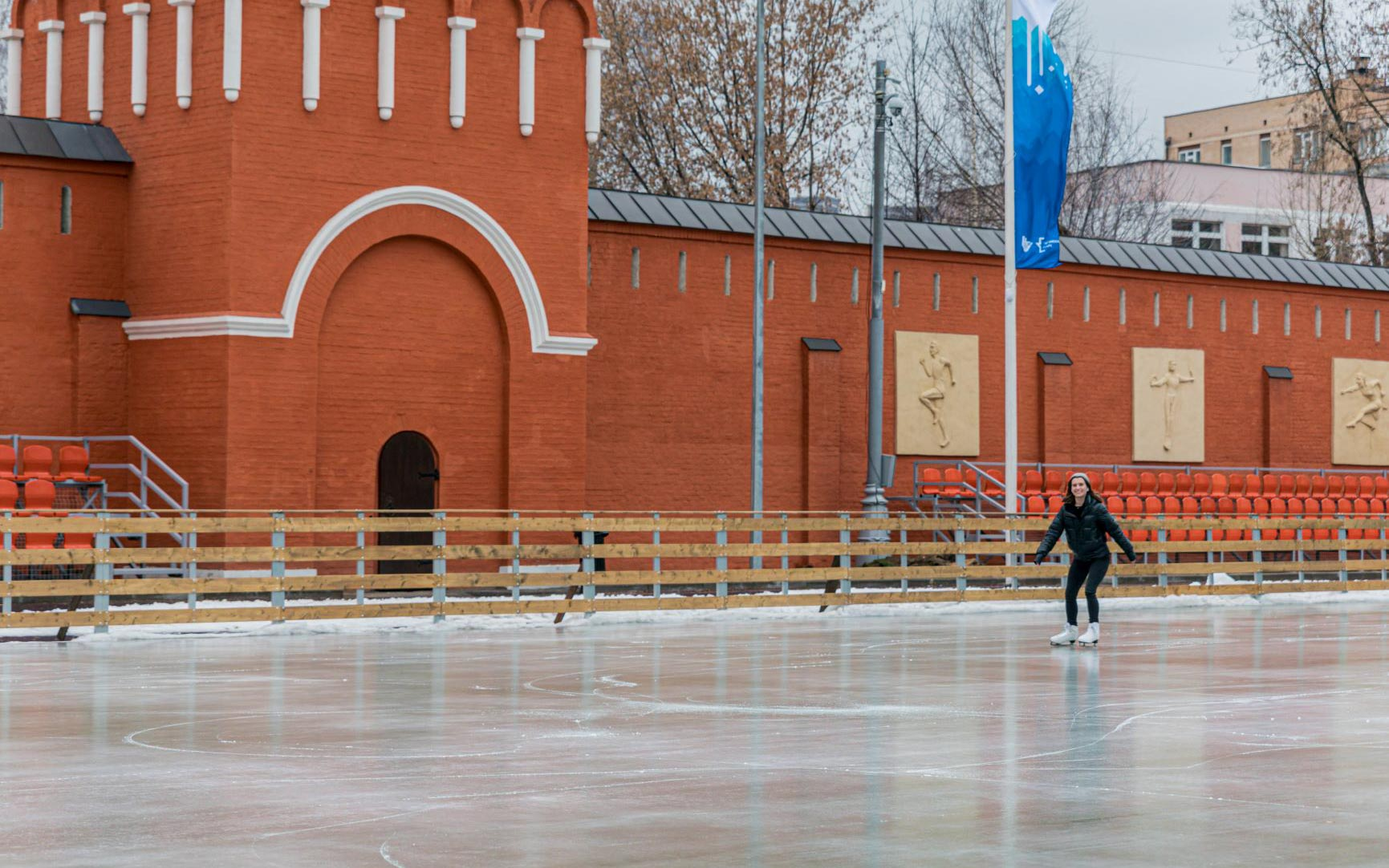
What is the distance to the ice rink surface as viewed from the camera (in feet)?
25.6

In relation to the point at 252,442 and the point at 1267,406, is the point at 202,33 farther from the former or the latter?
the point at 1267,406

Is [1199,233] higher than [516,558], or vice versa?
[1199,233]

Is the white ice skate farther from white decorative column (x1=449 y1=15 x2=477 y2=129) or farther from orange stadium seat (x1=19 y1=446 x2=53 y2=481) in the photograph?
orange stadium seat (x1=19 y1=446 x2=53 y2=481)

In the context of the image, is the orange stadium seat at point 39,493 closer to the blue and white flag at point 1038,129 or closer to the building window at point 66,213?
the building window at point 66,213

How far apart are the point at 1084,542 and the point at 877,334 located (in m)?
11.3

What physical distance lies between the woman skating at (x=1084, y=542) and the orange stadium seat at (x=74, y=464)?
40.0 feet

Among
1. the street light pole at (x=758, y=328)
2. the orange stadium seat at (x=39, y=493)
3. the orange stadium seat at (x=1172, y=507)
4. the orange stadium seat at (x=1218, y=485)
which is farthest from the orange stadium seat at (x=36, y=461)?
→ the orange stadium seat at (x=1218, y=485)

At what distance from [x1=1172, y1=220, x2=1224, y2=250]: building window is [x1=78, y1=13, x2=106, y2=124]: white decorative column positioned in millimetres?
53980

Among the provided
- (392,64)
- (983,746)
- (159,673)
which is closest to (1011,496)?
(392,64)

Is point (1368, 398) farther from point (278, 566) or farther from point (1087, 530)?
point (278, 566)

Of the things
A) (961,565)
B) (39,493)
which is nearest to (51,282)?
(39,493)

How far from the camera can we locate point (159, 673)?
16.0m

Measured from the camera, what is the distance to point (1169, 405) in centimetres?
3672

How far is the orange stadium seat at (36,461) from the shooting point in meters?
24.6
